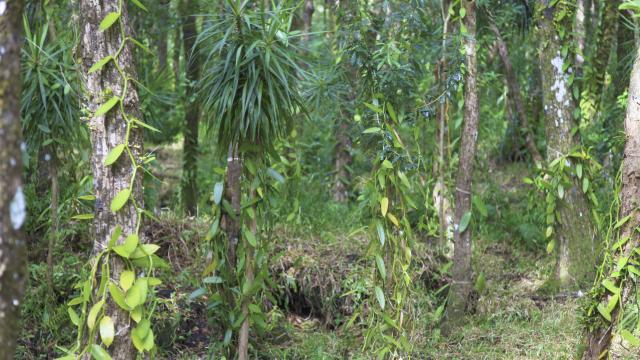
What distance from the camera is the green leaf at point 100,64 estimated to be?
2.20 m

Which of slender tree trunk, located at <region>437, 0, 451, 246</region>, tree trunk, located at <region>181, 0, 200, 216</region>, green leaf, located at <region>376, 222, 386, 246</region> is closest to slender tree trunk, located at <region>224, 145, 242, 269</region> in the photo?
green leaf, located at <region>376, 222, 386, 246</region>

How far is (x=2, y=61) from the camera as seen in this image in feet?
4.34

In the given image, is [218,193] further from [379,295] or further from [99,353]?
[99,353]

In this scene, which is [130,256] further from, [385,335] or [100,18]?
[385,335]

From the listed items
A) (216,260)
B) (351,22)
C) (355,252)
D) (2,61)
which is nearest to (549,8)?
(351,22)

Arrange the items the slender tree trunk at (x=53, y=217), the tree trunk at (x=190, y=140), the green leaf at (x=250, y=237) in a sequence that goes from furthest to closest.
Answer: the tree trunk at (x=190, y=140), the slender tree trunk at (x=53, y=217), the green leaf at (x=250, y=237)

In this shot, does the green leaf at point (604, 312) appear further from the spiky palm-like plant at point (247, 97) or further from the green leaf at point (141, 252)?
the green leaf at point (141, 252)

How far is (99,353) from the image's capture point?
2158 millimetres

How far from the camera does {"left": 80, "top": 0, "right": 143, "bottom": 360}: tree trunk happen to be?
2256 mm

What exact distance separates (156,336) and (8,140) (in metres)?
2.48

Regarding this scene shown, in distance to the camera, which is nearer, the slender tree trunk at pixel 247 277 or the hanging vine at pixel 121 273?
the hanging vine at pixel 121 273

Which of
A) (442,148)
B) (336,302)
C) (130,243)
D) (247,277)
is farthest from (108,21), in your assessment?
(442,148)

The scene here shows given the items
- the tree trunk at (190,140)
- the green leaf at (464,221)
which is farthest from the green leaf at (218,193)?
the tree trunk at (190,140)

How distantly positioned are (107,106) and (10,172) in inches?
36.3
